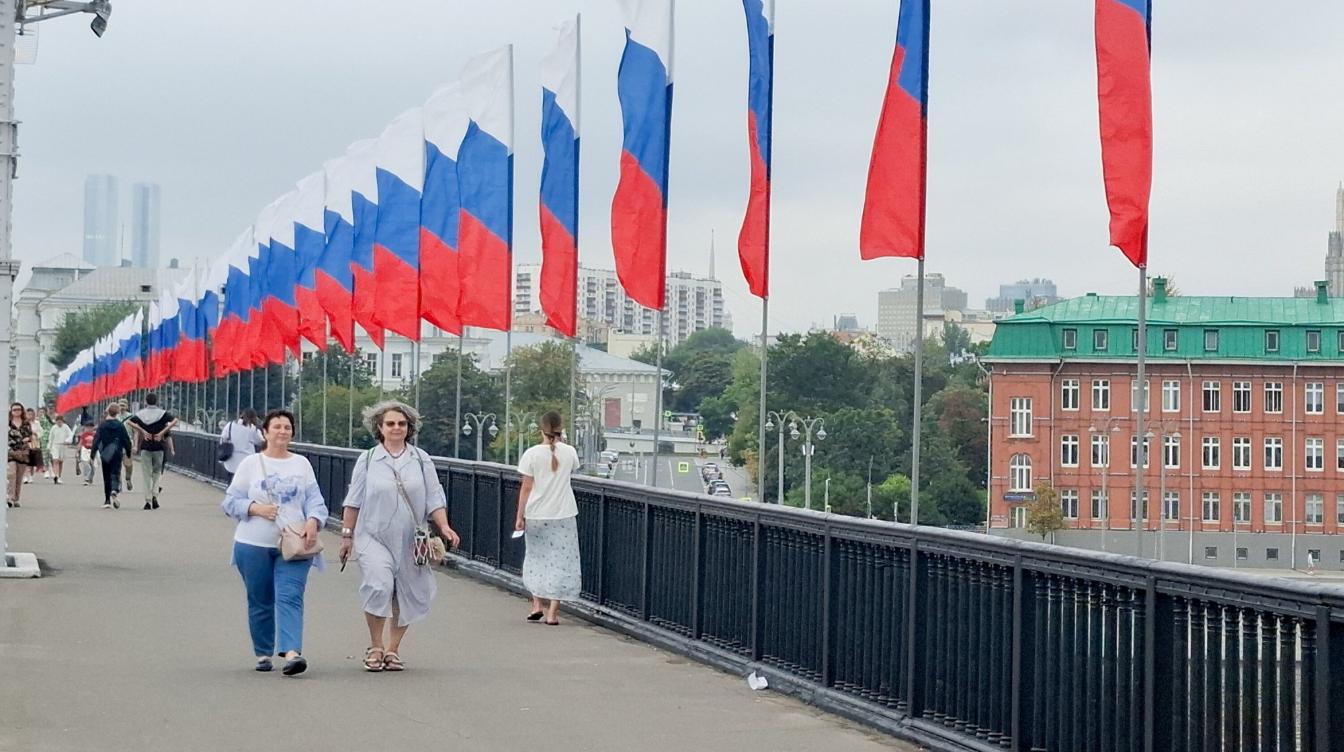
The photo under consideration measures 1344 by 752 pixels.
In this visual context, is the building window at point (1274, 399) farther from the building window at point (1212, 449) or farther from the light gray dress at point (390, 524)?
the light gray dress at point (390, 524)

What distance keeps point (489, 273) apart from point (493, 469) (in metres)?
4.21

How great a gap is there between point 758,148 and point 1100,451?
63.4m

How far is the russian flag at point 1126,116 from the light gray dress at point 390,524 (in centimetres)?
456

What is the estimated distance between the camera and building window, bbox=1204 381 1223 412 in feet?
235

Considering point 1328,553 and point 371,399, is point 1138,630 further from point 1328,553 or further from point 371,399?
point 371,399

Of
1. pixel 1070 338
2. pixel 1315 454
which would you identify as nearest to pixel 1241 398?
pixel 1315 454

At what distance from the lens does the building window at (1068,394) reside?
69.2 meters

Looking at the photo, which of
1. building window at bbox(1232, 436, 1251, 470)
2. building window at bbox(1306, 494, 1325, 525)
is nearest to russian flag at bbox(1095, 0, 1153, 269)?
building window at bbox(1232, 436, 1251, 470)

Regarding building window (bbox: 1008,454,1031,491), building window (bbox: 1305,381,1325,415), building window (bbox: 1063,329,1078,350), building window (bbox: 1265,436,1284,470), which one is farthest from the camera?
building window (bbox: 1008,454,1031,491)

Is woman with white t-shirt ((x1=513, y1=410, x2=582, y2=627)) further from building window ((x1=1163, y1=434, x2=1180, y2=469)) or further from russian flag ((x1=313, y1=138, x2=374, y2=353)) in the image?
building window ((x1=1163, y1=434, x2=1180, y2=469))

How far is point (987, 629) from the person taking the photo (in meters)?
9.55

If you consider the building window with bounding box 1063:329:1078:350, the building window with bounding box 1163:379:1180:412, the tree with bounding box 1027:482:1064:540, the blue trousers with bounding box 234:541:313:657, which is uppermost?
the building window with bounding box 1063:329:1078:350

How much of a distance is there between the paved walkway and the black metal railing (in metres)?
0.35

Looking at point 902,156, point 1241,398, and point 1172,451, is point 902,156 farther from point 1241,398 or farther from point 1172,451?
point 1241,398
